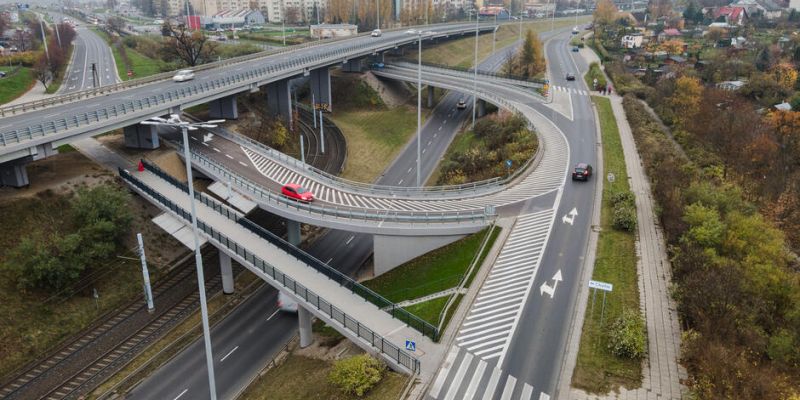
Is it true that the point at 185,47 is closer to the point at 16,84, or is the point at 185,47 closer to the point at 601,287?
the point at 16,84

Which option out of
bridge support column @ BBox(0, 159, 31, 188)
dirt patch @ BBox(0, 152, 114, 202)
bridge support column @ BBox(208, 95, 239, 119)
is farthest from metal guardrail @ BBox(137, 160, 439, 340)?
bridge support column @ BBox(208, 95, 239, 119)

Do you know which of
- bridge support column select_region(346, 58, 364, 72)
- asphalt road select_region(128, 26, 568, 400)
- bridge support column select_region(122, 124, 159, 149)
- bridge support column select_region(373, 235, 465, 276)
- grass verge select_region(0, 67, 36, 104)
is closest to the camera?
asphalt road select_region(128, 26, 568, 400)

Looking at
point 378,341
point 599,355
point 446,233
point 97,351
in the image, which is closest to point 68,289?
point 97,351

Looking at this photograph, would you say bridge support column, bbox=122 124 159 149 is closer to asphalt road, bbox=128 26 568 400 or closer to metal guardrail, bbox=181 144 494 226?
metal guardrail, bbox=181 144 494 226


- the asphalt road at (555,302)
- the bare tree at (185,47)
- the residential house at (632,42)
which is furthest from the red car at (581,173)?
the residential house at (632,42)

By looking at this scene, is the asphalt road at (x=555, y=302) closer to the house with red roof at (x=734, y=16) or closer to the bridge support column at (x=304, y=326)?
the bridge support column at (x=304, y=326)

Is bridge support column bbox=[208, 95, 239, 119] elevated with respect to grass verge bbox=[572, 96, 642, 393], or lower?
→ elevated

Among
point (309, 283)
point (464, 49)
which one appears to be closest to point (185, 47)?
point (309, 283)
